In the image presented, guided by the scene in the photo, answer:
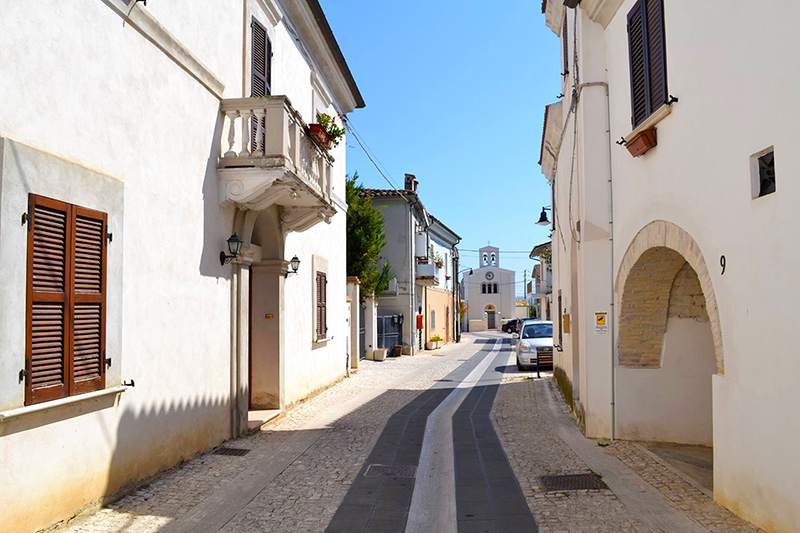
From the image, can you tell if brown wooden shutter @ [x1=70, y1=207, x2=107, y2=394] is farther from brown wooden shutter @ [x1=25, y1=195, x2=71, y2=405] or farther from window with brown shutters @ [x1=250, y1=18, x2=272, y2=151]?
window with brown shutters @ [x1=250, y1=18, x2=272, y2=151]

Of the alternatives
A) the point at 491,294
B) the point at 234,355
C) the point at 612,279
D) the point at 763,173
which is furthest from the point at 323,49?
the point at 491,294

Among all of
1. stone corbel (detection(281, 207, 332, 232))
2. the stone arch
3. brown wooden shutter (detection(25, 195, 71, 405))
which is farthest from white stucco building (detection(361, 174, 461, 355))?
brown wooden shutter (detection(25, 195, 71, 405))

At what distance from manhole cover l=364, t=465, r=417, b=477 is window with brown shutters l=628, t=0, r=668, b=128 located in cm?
495

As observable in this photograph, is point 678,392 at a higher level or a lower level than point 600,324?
lower

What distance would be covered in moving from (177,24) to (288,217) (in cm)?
434

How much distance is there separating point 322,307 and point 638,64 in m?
8.84

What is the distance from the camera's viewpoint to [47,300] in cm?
514

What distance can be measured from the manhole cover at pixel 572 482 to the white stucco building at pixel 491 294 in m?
64.6

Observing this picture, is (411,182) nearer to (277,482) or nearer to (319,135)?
(319,135)

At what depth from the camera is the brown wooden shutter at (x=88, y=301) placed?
5.50m

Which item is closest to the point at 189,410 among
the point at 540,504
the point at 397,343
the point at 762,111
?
the point at 540,504

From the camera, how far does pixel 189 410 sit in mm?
7629

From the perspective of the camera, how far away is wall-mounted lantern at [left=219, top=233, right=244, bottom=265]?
8.65 m

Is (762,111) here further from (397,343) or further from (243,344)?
(397,343)
